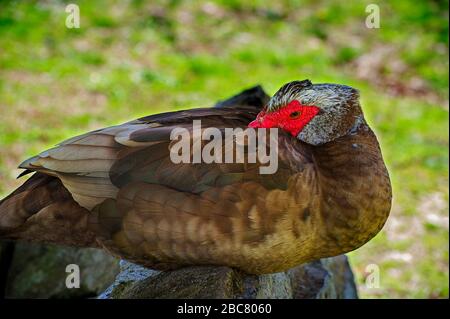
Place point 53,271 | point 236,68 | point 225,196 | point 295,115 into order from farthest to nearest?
point 236,68 → point 53,271 → point 295,115 → point 225,196

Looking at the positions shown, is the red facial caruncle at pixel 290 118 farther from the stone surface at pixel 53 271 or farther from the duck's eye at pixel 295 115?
the stone surface at pixel 53 271

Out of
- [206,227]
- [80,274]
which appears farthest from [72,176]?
[80,274]

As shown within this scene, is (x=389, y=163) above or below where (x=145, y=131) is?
above

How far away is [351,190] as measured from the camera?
10.2 feet

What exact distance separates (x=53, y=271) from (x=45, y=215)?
156cm

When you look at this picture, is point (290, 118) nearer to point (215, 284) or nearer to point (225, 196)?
Result: point (225, 196)

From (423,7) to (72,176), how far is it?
830 centimetres

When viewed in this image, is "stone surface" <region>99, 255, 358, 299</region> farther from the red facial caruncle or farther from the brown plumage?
the red facial caruncle

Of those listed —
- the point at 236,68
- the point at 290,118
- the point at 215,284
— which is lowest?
the point at 215,284

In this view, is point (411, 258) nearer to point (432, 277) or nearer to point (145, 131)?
point (432, 277)

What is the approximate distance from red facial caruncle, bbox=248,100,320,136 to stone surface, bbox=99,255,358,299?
0.68m

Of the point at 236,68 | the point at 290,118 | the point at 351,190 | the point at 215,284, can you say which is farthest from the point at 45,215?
the point at 236,68

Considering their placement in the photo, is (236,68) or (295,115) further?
(236,68)
